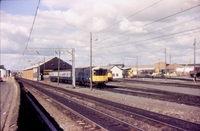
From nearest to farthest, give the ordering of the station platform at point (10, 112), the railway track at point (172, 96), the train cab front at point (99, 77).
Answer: the station platform at point (10, 112) < the railway track at point (172, 96) < the train cab front at point (99, 77)

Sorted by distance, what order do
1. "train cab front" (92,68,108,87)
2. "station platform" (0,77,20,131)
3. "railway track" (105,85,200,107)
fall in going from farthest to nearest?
"train cab front" (92,68,108,87), "railway track" (105,85,200,107), "station platform" (0,77,20,131)

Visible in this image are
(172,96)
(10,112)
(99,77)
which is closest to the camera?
(10,112)

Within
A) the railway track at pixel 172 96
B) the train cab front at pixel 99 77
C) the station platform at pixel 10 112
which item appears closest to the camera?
the station platform at pixel 10 112

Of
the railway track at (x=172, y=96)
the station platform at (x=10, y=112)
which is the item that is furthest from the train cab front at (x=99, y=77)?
the station platform at (x=10, y=112)

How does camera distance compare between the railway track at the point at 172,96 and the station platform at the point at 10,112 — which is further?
the railway track at the point at 172,96

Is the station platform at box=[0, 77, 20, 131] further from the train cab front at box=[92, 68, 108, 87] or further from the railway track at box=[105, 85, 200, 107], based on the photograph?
the train cab front at box=[92, 68, 108, 87]

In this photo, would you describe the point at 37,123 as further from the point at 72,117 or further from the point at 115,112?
the point at 115,112

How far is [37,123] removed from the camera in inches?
493

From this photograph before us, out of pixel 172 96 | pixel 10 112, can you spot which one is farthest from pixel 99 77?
pixel 10 112

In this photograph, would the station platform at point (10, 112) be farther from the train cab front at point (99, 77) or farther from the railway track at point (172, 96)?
the train cab front at point (99, 77)

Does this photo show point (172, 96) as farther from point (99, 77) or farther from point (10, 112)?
point (99, 77)

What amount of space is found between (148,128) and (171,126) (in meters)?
1.05

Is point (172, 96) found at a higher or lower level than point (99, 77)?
lower

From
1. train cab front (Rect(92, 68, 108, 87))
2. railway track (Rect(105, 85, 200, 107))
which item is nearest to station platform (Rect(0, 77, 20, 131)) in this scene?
railway track (Rect(105, 85, 200, 107))
